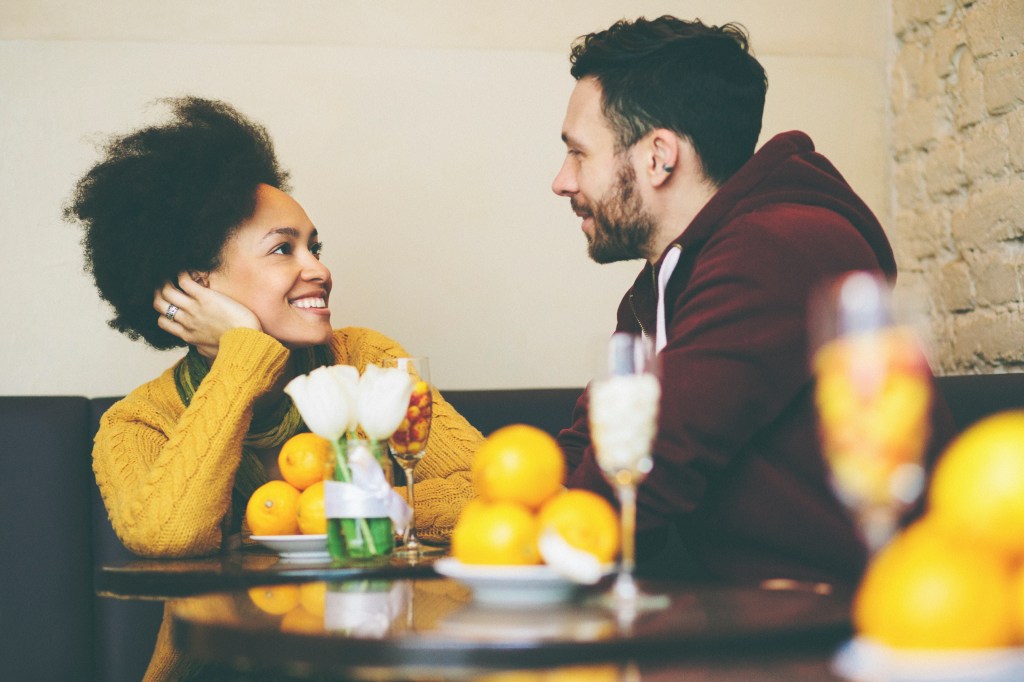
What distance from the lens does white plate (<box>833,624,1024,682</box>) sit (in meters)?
0.60

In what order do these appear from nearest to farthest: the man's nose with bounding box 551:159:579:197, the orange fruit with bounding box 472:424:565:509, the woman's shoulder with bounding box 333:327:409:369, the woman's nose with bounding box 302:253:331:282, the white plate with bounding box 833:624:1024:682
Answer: the white plate with bounding box 833:624:1024:682
the orange fruit with bounding box 472:424:565:509
the man's nose with bounding box 551:159:579:197
the woman's nose with bounding box 302:253:331:282
the woman's shoulder with bounding box 333:327:409:369

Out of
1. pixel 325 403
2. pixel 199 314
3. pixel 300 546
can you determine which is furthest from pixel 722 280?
pixel 199 314

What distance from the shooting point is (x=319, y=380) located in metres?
1.27

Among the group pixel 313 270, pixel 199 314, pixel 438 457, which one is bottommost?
pixel 438 457

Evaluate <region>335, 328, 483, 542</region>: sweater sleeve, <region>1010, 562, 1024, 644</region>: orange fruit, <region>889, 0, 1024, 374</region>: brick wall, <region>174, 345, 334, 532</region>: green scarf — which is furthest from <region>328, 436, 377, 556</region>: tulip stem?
<region>889, 0, 1024, 374</region>: brick wall

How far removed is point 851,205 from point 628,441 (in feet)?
2.51

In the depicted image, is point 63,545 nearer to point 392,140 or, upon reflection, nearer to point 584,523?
point 392,140

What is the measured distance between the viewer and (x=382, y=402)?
4.12 feet

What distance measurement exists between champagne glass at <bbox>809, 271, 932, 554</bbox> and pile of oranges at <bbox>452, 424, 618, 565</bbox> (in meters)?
0.26

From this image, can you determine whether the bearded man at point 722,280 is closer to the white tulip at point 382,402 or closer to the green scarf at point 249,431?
the white tulip at point 382,402

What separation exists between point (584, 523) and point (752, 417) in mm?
488

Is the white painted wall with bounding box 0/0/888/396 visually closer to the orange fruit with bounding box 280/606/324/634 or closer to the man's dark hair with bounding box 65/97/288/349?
the man's dark hair with bounding box 65/97/288/349

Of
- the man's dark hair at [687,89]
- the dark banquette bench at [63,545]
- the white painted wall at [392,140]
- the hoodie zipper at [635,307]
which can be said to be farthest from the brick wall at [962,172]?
the hoodie zipper at [635,307]

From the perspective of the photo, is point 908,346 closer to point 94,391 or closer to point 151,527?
point 151,527
